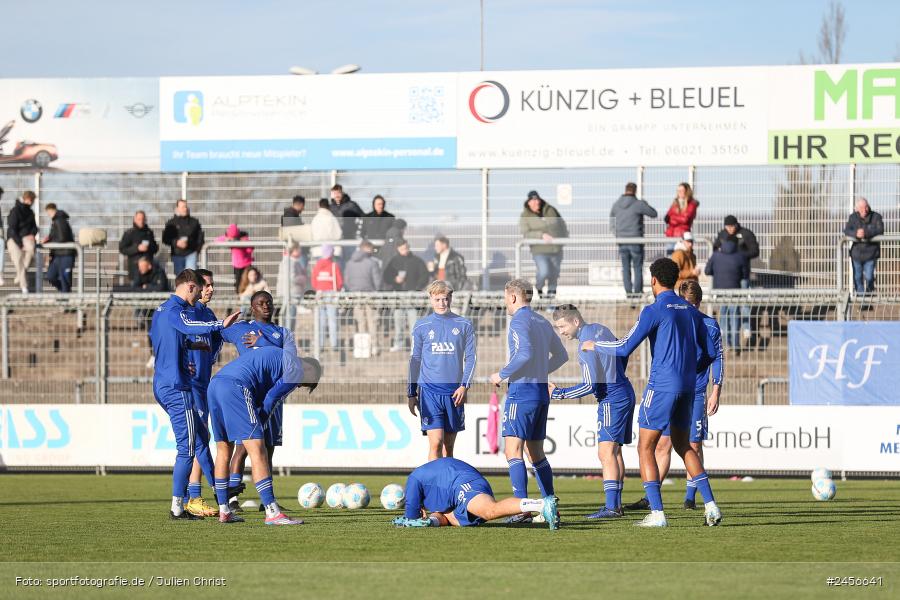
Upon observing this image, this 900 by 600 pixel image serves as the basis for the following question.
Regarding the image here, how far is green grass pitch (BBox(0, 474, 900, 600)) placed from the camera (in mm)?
7988

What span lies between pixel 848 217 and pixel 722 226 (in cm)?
207

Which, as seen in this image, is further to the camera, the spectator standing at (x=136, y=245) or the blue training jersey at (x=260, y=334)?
the spectator standing at (x=136, y=245)

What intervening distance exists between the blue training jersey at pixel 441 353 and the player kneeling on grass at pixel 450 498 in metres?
1.77

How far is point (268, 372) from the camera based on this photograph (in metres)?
12.0

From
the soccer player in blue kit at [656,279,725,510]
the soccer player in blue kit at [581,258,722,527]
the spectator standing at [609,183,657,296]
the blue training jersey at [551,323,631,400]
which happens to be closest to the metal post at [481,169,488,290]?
the spectator standing at [609,183,657,296]

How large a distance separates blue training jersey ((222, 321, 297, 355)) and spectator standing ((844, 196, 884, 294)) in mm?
12090

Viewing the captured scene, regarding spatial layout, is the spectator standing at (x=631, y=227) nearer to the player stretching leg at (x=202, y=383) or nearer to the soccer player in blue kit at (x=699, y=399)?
the soccer player in blue kit at (x=699, y=399)

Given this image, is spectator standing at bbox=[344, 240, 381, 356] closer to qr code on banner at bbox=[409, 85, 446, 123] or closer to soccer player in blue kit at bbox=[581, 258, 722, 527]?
qr code on banner at bbox=[409, 85, 446, 123]

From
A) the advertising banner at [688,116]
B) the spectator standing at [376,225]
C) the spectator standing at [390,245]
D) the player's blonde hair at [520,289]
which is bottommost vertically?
the player's blonde hair at [520,289]

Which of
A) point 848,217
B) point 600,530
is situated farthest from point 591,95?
point 600,530

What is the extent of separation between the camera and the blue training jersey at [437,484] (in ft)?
36.8

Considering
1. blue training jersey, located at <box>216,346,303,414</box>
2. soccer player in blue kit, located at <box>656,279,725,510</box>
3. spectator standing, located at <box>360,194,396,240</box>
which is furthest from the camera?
spectator standing, located at <box>360,194,396,240</box>

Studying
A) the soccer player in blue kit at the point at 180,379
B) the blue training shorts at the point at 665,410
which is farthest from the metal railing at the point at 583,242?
the blue training shorts at the point at 665,410

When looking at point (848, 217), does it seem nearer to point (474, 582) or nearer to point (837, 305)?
point (837, 305)
